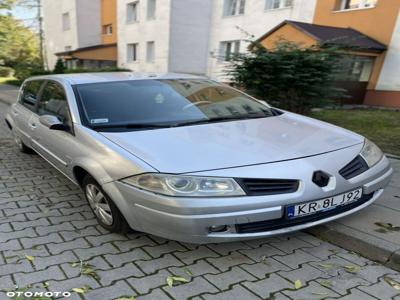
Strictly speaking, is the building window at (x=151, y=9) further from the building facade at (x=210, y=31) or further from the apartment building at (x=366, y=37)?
the apartment building at (x=366, y=37)

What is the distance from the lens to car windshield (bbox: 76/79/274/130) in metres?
3.39

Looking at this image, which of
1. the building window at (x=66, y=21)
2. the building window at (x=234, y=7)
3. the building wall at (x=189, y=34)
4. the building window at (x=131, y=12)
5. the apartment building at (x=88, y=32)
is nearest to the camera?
the building window at (x=234, y=7)

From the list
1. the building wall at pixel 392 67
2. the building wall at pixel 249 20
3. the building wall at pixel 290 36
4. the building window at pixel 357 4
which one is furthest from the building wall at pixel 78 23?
the building wall at pixel 392 67

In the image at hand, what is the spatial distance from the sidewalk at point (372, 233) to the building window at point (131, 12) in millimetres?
24181

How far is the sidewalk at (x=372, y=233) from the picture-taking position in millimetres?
2854

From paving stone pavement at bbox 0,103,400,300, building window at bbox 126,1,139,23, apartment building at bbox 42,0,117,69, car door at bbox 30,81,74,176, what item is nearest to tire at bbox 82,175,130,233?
paving stone pavement at bbox 0,103,400,300

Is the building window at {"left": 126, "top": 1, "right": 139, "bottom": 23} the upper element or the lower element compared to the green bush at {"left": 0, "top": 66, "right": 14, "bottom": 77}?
upper

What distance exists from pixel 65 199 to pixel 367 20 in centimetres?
1399

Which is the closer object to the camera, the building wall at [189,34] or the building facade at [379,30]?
the building facade at [379,30]

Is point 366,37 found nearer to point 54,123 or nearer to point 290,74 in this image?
point 290,74

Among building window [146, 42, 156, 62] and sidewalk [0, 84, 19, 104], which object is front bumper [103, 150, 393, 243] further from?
building window [146, 42, 156, 62]

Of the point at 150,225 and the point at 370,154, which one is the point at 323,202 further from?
the point at 150,225

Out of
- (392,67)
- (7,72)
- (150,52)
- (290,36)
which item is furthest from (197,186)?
(7,72)

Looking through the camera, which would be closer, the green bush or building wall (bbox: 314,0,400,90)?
building wall (bbox: 314,0,400,90)
